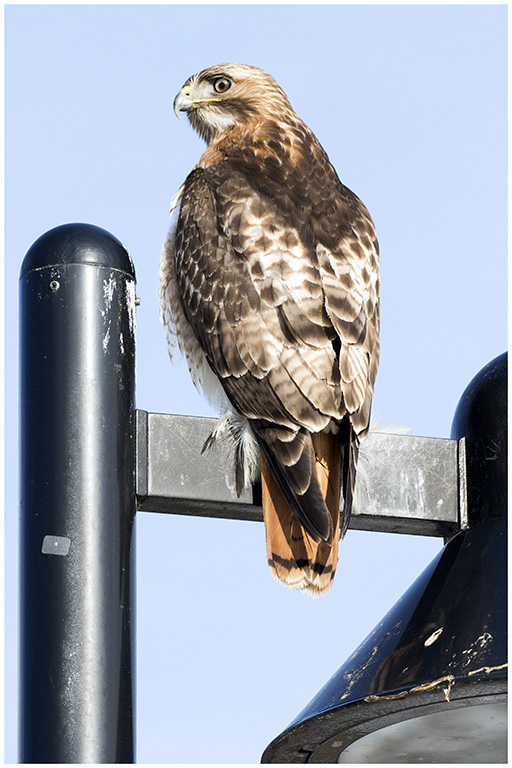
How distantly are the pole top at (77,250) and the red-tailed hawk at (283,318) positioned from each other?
0.46 m

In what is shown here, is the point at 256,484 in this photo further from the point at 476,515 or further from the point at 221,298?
the point at 221,298

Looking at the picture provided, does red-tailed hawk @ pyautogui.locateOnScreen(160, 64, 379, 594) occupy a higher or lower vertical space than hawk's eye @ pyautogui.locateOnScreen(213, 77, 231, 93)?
lower

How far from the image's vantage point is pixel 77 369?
2.58 meters

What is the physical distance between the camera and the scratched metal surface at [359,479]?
2.65 meters

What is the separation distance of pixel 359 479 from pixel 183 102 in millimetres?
2615

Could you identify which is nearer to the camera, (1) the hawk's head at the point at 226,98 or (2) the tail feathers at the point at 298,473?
(2) the tail feathers at the point at 298,473

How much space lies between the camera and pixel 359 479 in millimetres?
2951

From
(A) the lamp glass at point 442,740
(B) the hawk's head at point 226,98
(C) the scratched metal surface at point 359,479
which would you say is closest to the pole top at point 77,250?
(C) the scratched metal surface at point 359,479

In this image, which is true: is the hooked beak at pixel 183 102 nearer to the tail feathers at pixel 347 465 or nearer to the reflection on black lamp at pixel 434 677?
the tail feathers at pixel 347 465

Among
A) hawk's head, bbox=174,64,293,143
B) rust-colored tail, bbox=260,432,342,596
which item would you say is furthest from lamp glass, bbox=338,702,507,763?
hawk's head, bbox=174,64,293,143

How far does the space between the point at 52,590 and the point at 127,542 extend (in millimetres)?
183

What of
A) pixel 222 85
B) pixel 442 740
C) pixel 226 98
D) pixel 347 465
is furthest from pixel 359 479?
pixel 222 85

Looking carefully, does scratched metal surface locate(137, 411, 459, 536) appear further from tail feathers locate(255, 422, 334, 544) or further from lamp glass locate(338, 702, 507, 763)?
lamp glass locate(338, 702, 507, 763)

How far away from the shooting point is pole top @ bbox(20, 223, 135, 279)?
9.05 feet
